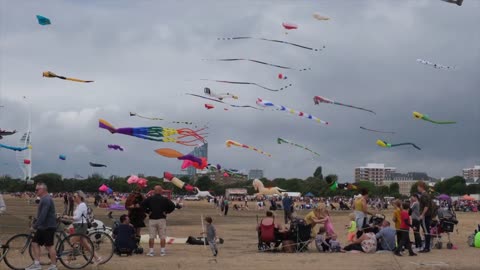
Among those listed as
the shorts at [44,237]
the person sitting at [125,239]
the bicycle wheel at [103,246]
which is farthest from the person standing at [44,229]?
the person sitting at [125,239]

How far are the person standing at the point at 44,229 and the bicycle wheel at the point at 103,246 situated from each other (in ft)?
4.48

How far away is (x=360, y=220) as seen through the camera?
15180 millimetres

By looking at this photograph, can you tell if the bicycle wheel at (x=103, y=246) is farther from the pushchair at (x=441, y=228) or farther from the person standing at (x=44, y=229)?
the pushchair at (x=441, y=228)

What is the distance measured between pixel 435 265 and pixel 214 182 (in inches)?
4492

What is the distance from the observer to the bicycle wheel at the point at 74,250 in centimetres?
1134

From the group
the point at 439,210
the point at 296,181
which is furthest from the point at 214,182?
the point at 439,210

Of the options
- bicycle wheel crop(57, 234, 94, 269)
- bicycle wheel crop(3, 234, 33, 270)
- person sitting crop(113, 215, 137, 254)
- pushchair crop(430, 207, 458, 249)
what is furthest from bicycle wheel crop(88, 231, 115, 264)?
pushchair crop(430, 207, 458, 249)

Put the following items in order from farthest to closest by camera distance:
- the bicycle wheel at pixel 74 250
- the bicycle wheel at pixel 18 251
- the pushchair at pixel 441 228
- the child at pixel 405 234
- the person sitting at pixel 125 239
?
the pushchair at pixel 441 228, the child at pixel 405 234, the person sitting at pixel 125 239, the bicycle wheel at pixel 74 250, the bicycle wheel at pixel 18 251

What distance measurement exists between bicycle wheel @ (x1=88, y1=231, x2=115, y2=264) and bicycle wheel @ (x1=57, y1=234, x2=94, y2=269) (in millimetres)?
337

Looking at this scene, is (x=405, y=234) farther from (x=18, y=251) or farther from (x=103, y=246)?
(x=18, y=251)

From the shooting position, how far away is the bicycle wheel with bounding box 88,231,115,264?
1190 centimetres

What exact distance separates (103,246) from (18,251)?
1637 millimetres

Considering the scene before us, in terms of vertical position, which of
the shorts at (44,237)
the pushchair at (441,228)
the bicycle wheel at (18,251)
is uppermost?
the pushchair at (441,228)

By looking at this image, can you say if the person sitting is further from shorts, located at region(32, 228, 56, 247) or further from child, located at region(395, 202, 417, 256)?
child, located at region(395, 202, 417, 256)
